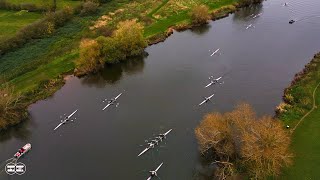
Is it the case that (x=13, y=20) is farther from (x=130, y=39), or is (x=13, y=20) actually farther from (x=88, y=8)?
(x=130, y=39)

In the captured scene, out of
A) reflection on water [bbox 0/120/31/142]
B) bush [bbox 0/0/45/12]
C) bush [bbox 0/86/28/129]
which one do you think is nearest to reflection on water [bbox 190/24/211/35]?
bush [bbox 0/0/45/12]

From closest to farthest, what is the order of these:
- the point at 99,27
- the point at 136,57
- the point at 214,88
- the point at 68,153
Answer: the point at 68,153
the point at 214,88
the point at 136,57
the point at 99,27

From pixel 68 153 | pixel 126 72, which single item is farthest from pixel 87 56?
pixel 68 153

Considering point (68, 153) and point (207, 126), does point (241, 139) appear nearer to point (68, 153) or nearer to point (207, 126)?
point (207, 126)

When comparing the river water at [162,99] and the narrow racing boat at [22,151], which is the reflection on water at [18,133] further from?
the narrow racing boat at [22,151]

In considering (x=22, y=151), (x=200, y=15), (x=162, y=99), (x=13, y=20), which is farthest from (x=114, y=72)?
(x=13, y=20)
